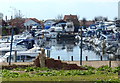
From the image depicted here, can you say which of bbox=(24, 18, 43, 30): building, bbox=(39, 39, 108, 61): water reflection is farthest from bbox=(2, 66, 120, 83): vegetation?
bbox=(24, 18, 43, 30): building

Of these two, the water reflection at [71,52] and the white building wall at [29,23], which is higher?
the white building wall at [29,23]

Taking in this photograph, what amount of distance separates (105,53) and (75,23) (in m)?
50.2

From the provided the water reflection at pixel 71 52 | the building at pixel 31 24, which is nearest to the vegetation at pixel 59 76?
the water reflection at pixel 71 52

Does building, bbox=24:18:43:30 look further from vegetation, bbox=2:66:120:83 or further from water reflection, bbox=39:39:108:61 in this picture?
vegetation, bbox=2:66:120:83

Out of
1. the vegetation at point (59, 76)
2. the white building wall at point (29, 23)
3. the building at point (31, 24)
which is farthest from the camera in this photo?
the white building wall at point (29, 23)

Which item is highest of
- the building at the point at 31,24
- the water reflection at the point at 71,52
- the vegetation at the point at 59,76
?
the building at the point at 31,24

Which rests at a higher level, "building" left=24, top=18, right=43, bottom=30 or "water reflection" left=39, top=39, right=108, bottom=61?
"building" left=24, top=18, right=43, bottom=30

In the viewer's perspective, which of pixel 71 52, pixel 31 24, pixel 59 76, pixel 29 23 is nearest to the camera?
pixel 59 76

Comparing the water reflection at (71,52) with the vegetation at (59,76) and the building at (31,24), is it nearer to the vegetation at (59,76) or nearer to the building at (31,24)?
the building at (31,24)

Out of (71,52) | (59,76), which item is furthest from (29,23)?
(59,76)

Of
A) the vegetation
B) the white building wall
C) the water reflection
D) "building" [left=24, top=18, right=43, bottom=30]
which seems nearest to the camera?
the vegetation

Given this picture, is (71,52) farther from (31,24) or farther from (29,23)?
(29,23)

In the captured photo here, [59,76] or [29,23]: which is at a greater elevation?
[29,23]

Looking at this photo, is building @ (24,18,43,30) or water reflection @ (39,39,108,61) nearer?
water reflection @ (39,39,108,61)
